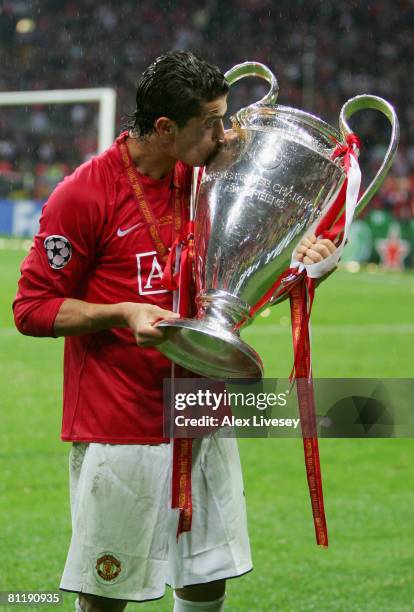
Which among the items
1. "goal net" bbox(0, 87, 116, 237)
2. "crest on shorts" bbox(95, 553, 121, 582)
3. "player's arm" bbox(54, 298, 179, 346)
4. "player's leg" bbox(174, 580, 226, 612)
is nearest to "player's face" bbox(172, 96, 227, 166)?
"player's arm" bbox(54, 298, 179, 346)

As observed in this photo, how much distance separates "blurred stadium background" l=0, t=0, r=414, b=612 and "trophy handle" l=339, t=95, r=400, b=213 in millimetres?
532

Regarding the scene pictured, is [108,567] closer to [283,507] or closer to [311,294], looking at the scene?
[311,294]

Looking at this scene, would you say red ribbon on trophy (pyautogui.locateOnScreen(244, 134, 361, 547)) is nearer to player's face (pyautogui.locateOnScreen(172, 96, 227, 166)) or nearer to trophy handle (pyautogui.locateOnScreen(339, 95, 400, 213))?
trophy handle (pyautogui.locateOnScreen(339, 95, 400, 213))

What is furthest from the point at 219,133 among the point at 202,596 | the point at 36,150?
the point at 36,150

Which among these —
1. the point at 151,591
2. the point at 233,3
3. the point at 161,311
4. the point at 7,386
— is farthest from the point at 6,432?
the point at 233,3

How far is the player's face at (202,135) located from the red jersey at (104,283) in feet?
0.54

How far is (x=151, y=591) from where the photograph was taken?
8.69ft

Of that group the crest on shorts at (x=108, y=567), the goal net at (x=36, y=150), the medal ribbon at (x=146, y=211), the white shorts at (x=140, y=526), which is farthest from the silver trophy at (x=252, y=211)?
the goal net at (x=36, y=150)

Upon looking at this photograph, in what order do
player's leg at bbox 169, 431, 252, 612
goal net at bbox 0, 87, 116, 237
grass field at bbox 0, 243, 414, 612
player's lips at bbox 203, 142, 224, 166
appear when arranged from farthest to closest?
1. goal net at bbox 0, 87, 116, 237
2. grass field at bbox 0, 243, 414, 612
3. player's leg at bbox 169, 431, 252, 612
4. player's lips at bbox 203, 142, 224, 166

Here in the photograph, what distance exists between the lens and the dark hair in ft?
7.77

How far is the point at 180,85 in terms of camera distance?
2373 millimetres

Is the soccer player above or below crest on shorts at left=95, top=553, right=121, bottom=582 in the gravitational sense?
above

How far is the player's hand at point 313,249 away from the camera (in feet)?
8.04

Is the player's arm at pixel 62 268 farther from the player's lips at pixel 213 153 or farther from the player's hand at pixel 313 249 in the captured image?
the player's hand at pixel 313 249
